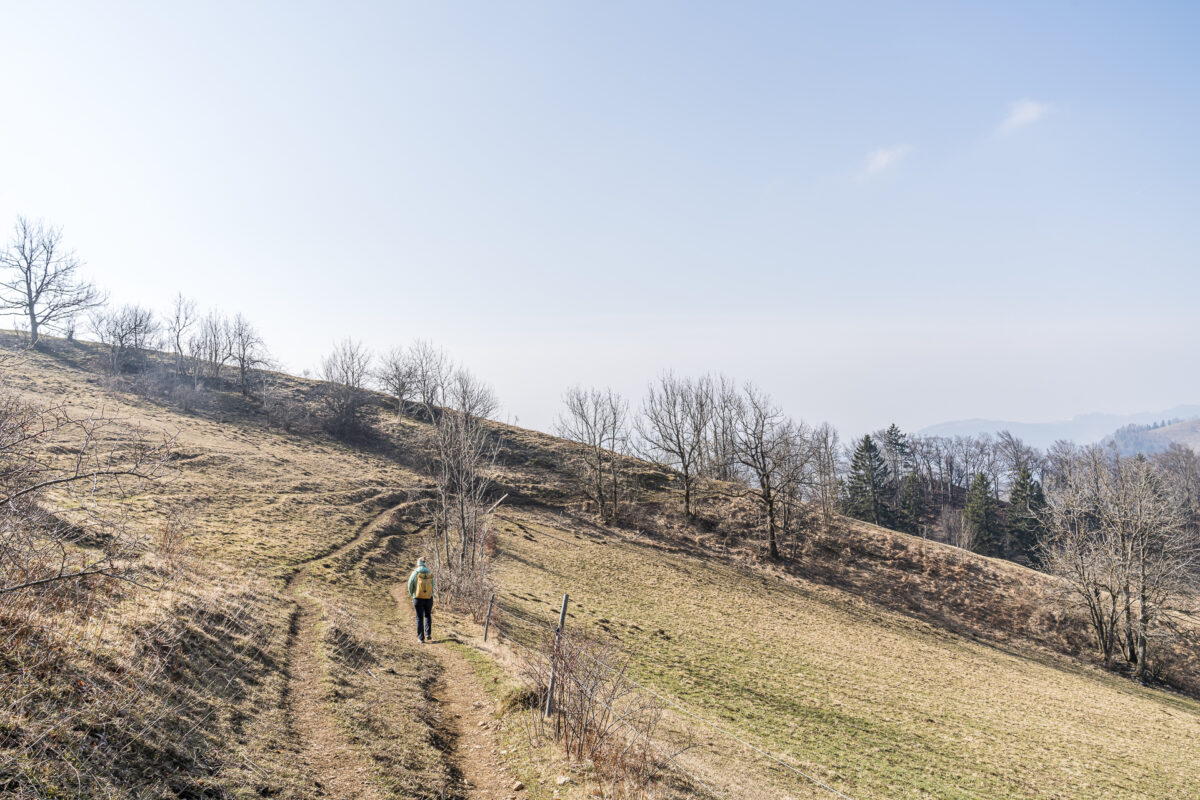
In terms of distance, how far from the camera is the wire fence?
10.1 meters

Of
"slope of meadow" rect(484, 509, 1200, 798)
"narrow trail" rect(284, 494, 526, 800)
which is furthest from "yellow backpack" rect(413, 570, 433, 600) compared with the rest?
"slope of meadow" rect(484, 509, 1200, 798)

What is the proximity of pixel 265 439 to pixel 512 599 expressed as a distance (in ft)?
138

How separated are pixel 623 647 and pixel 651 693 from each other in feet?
16.2

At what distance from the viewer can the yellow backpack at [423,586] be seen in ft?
49.8

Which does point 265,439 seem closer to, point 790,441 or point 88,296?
point 88,296

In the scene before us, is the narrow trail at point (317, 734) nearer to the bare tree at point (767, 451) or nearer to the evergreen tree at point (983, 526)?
the bare tree at point (767, 451)

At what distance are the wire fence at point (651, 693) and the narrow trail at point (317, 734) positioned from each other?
4.17 m

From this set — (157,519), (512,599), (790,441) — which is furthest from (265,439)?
(790,441)

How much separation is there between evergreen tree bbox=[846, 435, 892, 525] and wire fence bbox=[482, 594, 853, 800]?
69045 millimetres

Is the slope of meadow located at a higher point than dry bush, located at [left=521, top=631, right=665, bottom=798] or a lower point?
lower

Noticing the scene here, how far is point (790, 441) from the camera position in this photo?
146 ft

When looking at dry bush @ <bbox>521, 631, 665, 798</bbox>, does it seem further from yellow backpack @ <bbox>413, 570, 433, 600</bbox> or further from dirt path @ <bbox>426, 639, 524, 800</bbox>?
yellow backpack @ <bbox>413, 570, 433, 600</bbox>

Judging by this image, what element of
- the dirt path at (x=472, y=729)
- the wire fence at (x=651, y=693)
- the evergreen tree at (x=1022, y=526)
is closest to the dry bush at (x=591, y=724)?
the wire fence at (x=651, y=693)

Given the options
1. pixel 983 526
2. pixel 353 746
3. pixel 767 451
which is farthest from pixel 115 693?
pixel 983 526
